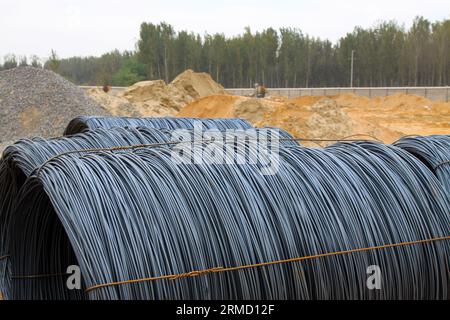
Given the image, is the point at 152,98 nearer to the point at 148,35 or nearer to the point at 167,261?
the point at 167,261

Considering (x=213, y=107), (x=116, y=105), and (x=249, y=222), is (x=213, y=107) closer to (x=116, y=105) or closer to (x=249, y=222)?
(x=116, y=105)

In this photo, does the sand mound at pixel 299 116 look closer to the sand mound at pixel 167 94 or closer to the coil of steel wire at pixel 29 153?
the sand mound at pixel 167 94

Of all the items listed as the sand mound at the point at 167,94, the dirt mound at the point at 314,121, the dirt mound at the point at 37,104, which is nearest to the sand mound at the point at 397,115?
the dirt mound at the point at 314,121

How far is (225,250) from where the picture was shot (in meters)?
2.58

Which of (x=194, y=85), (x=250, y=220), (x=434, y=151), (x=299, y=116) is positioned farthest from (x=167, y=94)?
(x=250, y=220)

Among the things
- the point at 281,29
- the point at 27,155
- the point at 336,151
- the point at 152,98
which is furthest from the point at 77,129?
the point at 281,29

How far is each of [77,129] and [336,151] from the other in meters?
4.35

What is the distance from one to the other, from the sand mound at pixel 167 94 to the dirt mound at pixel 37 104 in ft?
6.84

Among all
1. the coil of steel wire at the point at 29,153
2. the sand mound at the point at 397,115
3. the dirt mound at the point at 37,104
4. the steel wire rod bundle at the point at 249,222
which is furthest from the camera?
the sand mound at the point at 397,115

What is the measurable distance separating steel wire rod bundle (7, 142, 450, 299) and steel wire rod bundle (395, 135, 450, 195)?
24cm

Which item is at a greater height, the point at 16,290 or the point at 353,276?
the point at 353,276

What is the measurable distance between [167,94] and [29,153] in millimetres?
17517

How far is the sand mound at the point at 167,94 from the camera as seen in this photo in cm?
1914

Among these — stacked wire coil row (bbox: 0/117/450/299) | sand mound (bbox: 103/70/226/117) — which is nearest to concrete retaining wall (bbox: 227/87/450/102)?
sand mound (bbox: 103/70/226/117)
